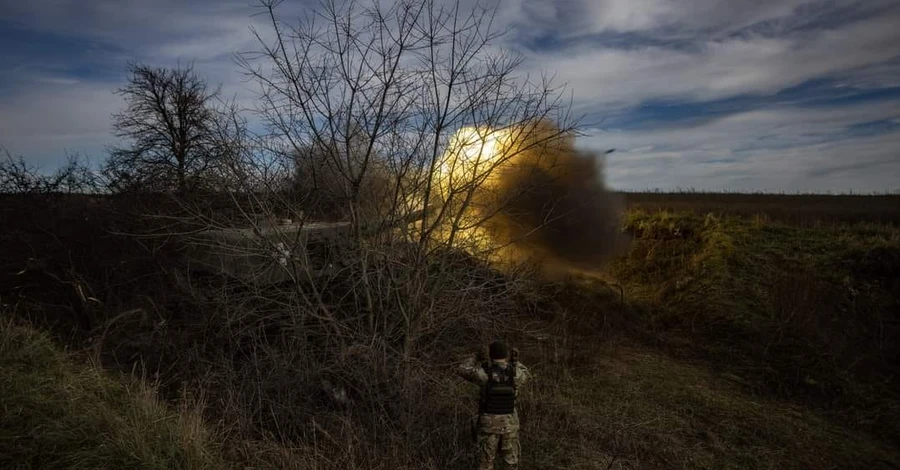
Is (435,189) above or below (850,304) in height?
above

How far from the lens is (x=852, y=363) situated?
31.2 feet

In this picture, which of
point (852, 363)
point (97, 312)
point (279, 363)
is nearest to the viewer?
point (279, 363)

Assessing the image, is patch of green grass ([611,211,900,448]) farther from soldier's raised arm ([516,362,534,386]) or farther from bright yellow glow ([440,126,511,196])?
bright yellow glow ([440,126,511,196])

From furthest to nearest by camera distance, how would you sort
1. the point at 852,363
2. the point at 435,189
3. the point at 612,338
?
the point at 612,338, the point at 852,363, the point at 435,189

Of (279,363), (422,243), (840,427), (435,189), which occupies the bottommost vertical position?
(840,427)

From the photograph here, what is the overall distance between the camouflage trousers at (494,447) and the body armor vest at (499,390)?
0.71 feet

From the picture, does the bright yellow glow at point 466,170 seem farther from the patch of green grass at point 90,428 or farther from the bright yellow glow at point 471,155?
the patch of green grass at point 90,428

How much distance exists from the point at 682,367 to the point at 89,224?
14.1 m

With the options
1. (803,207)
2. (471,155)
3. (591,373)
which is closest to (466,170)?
(471,155)

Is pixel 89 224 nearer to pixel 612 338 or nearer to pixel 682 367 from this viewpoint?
pixel 612 338

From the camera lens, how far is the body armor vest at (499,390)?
5129 mm

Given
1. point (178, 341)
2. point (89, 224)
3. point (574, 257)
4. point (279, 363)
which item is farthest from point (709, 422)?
point (89, 224)

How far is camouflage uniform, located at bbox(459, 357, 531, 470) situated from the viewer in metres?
5.14

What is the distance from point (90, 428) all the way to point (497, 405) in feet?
13.0
